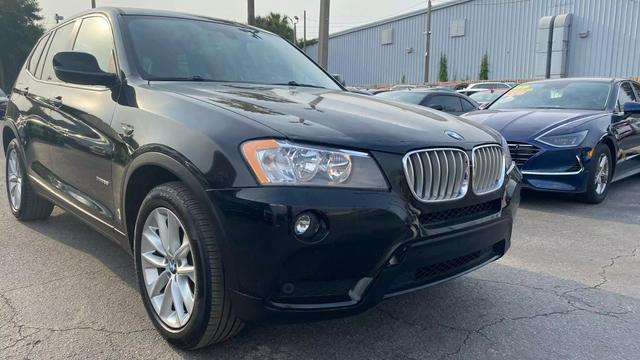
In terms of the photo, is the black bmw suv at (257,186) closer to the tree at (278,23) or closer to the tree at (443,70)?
the tree at (443,70)

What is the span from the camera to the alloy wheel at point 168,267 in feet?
8.24

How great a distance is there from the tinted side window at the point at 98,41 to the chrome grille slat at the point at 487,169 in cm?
216

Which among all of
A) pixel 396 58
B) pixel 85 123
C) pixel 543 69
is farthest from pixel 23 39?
pixel 85 123

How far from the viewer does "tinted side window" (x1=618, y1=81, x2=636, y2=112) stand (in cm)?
679

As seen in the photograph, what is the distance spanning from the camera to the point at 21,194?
15.6 ft

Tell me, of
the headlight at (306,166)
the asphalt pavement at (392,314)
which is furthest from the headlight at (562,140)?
the headlight at (306,166)

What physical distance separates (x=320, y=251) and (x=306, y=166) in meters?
0.35

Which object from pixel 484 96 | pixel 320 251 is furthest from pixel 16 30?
pixel 320 251

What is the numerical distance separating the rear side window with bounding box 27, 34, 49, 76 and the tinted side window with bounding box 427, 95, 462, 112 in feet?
20.6

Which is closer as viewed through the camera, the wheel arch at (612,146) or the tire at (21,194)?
the tire at (21,194)

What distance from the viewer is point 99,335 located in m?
2.75

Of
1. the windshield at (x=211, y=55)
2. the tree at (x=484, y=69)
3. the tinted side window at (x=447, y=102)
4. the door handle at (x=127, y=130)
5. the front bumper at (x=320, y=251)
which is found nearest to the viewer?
the front bumper at (x=320, y=251)

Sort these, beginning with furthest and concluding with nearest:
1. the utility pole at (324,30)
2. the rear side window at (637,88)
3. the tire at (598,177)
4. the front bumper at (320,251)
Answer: the utility pole at (324,30) < the rear side window at (637,88) < the tire at (598,177) < the front bumper at (320,251)

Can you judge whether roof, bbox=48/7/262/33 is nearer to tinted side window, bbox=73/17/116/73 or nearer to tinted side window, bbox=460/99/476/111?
tinted side window, bbox=73/17/116/73
